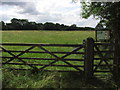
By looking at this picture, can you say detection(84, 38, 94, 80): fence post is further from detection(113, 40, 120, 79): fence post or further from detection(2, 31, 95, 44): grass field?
detection(2, 31, 95, 44): grass field

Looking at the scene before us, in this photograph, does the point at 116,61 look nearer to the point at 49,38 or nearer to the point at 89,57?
the point at 89,57

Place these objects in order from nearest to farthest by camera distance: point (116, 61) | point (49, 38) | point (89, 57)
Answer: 1. point (89, 57)
2. point (116, 61)
3. point (49, 38)

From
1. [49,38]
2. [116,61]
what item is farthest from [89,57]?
[49,38]

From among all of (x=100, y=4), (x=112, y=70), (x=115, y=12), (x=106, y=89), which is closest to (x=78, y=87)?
(x=106, y=89)

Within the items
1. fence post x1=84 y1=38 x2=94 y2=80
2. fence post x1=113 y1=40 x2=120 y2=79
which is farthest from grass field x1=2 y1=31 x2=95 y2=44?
fence post x1=84 y1=38 x2=94 y2=80

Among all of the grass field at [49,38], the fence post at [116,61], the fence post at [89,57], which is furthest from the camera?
the grass field at [49,38]

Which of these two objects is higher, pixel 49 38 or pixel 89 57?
pixel 49 38

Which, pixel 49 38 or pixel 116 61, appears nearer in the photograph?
pixel 116 61

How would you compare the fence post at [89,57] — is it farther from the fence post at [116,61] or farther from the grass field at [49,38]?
the grass field at [49,38]

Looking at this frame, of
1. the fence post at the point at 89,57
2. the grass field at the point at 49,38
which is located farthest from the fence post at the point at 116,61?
the grass field at the point at 49,38

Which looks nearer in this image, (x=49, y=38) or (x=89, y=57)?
(x=89, y=57)

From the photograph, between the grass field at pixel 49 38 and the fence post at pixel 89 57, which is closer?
the fence post at pixel 89 57

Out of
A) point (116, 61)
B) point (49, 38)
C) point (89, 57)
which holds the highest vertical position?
point (49, 38)

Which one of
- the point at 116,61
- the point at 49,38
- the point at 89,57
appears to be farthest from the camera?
the point at 49,38
